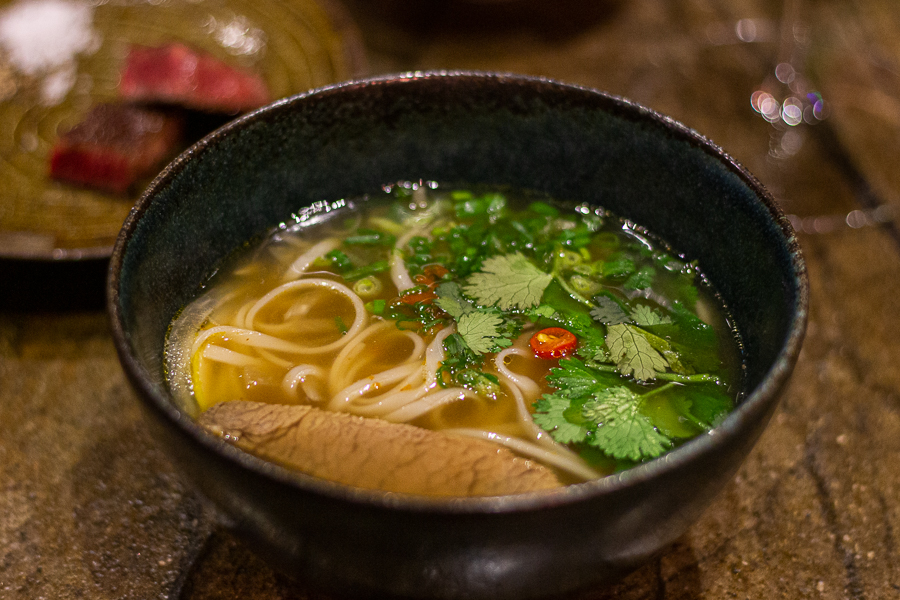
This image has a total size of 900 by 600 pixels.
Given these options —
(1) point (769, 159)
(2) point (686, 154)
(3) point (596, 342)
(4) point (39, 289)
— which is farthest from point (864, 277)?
(4) point (39, 289)

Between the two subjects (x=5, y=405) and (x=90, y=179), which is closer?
(x=5, y=405)

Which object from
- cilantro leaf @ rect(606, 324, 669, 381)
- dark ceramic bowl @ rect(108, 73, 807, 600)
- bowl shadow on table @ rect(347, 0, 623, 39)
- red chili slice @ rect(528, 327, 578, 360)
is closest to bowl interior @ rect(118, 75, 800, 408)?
dark ceramic bowl @ rect(108, 73, 807, 600)

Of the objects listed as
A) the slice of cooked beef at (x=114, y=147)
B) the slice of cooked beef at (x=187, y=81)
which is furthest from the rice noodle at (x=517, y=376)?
the slice of cooked beef at (x=114, y=147)

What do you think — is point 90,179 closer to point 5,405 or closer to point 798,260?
point 5,405

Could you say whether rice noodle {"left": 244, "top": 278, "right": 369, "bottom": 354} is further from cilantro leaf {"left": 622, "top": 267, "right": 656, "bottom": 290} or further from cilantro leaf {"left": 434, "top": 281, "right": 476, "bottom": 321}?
cilantro leaf {"left": 622, "top": 267, "right": 656, "bottom": 290}

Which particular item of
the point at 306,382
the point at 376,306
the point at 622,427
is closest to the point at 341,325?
the point at 376,306

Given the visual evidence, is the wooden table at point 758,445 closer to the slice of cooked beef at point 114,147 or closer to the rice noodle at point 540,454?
the rice noodle at point 540,454
